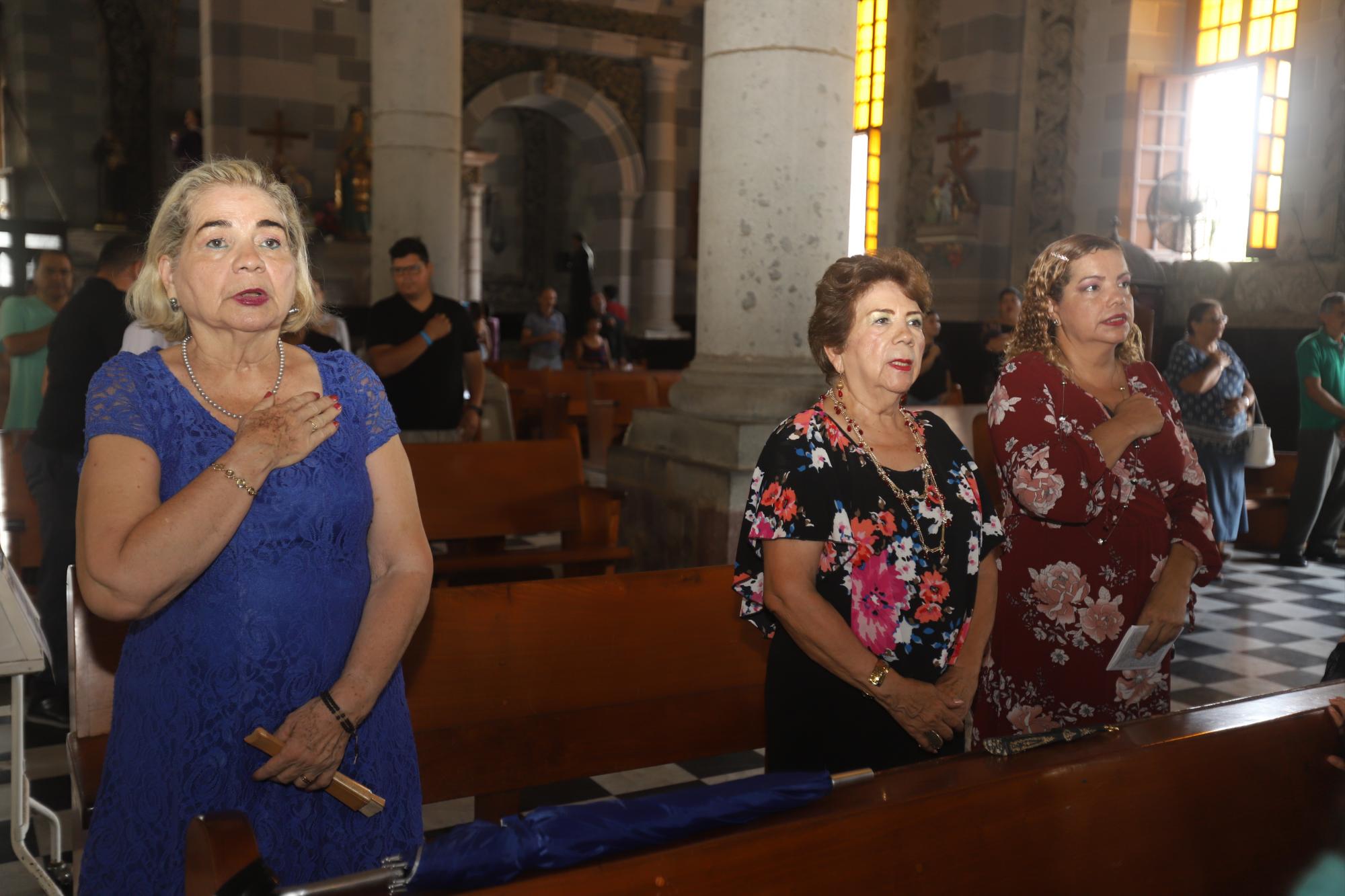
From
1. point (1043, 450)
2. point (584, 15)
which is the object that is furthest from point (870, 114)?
point (1043, 450)

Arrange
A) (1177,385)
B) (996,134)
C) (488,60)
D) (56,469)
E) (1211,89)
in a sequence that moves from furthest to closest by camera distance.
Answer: (488,60), (996,134), (1211,89), (1177,385), (56,469)

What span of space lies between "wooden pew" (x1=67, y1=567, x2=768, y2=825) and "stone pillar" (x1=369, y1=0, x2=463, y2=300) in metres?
4.75

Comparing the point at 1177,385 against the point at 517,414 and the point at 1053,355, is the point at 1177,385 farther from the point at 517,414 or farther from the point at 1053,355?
the point at 517,414

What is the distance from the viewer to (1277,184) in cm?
1099

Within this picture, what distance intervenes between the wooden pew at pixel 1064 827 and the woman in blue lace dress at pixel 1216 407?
527cm

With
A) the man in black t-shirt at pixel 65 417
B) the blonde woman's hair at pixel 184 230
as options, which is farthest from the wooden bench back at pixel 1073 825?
the man in black t-shirt at pixel 65 417

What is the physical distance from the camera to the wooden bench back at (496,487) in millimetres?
4746

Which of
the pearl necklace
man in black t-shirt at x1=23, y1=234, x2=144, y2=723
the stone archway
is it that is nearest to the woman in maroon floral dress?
the pearl necklace

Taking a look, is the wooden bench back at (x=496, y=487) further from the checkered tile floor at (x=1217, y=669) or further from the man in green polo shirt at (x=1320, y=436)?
the man in green polo shirt at (x=1320, y=436)

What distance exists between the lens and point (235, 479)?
65.9 inches

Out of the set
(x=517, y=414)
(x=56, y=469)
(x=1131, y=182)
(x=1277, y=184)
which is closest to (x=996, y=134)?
(x=1131, y=182)

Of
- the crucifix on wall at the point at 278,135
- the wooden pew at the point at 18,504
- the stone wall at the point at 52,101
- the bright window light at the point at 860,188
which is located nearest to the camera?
the wooden pew at the point at 18,504

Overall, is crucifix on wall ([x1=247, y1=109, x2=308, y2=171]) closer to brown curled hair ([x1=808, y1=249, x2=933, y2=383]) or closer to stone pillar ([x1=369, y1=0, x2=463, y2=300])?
stone pillar ([x1=369, y1=0, x2=463, y2=300])

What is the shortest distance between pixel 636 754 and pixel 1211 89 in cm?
1158
